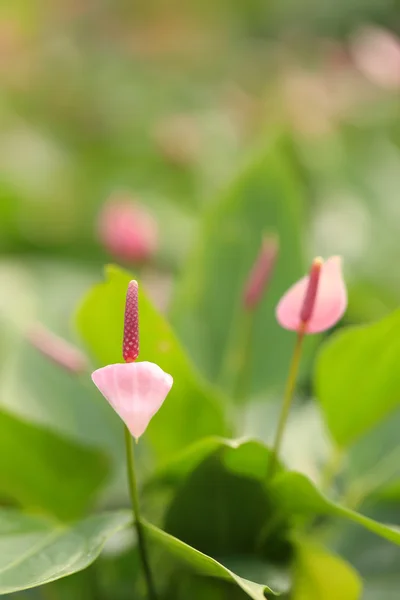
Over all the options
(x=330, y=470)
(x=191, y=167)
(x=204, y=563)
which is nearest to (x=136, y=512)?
(x=204, y=563)

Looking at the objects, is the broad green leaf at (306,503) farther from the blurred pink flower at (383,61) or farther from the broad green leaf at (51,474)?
the blurred pink flower at (383,61)

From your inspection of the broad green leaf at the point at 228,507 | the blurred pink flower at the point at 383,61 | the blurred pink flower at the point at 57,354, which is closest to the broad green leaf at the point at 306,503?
the broad green leaf at the point at 228,507

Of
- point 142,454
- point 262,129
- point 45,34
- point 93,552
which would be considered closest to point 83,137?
point 262,129

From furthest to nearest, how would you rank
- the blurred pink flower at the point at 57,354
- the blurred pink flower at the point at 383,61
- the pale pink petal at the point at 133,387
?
the blurred pink flower at the point at 383,61, the blurred pink flower at the point at 57,354, the pale pink petal at the point at 133,387

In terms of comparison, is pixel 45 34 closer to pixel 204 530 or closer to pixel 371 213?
pixel 371 213

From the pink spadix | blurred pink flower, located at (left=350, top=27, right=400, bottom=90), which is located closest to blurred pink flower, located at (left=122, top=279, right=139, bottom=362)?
the pink spadix

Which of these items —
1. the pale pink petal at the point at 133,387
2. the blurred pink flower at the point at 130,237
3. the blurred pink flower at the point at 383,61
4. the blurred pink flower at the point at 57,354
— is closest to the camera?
the pale pink petal at the point at 133,387

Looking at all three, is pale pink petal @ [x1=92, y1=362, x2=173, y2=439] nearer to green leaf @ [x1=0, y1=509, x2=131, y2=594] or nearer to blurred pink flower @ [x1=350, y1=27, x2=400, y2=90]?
green leaf @ [x1=0, y1=509, x2=131, y2=594]
